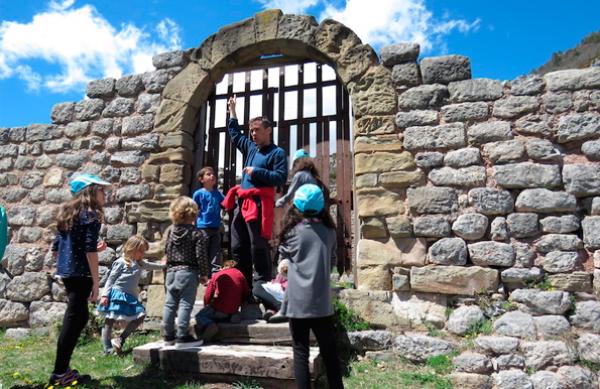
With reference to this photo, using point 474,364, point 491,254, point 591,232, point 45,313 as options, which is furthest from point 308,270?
point 45,313

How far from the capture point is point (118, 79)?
5.27 meters

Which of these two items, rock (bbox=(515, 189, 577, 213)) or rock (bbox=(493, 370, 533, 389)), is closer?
rock (bbox=(493, 370, 533, 389))

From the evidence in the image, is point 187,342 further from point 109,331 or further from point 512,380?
point 512,380

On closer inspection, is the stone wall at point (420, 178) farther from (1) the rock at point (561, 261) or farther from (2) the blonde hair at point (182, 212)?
(2) the blonde hair at point (182, 212)

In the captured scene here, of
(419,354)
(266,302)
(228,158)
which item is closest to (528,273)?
(419,354)

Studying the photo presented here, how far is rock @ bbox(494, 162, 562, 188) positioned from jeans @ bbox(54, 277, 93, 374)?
351 cm

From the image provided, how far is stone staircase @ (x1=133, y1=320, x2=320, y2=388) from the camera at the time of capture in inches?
117

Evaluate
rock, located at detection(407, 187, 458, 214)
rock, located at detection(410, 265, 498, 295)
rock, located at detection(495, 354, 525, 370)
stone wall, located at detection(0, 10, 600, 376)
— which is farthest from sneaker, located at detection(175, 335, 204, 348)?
rock, located at detection(495, 354, 525, 370)

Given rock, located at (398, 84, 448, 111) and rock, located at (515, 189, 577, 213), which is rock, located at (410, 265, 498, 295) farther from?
rock, located at (398, 84, 448, 111)

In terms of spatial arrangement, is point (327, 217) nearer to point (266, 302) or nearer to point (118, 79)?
point (266, 302)

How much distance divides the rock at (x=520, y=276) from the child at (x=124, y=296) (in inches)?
123

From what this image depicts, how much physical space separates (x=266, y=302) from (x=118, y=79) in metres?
3.49

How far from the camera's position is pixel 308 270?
8.55ft

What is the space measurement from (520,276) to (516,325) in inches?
16.6
